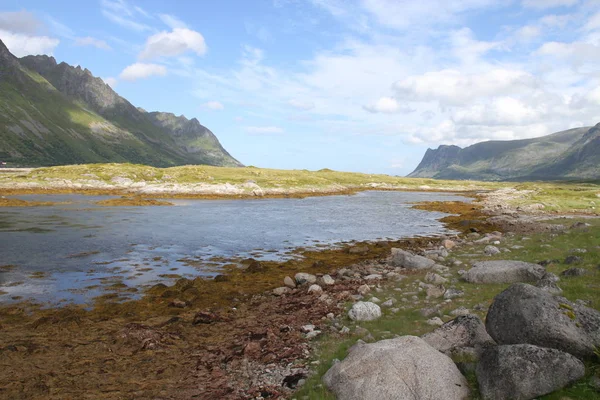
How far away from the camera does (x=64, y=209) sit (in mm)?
57938

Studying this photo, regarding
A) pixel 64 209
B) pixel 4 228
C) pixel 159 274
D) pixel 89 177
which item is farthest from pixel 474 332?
pixel 89 177

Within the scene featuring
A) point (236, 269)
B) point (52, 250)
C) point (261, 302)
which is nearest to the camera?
point (261, 302)

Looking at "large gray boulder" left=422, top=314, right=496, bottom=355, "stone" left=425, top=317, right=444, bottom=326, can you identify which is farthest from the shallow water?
"large gray boulder" left=422, top=314, right=496, bottom=355

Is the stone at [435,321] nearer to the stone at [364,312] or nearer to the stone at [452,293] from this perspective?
the stone at [364,312]

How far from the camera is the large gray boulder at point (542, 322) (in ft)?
27.0

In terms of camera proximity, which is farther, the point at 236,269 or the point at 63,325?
the point at 236,269

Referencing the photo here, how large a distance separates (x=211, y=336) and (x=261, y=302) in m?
4.62

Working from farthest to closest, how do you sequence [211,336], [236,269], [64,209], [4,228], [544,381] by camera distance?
[64,209] < [4,228] < [236,269] < [211,336] < [544,381]

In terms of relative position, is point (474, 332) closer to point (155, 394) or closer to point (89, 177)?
point (155, 394)

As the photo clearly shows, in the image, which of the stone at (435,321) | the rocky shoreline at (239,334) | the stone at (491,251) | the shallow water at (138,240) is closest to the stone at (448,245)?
the stone at (491,251)

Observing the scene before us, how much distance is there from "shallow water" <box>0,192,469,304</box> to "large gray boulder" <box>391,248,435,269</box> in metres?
9.92

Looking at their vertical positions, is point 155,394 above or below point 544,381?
below

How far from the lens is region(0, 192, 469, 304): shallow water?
21.8 m

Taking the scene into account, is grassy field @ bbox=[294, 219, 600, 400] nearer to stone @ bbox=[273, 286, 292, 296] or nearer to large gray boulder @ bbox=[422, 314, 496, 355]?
Result: large gray boulder @ bbox=[422, 314, 496, 355]
